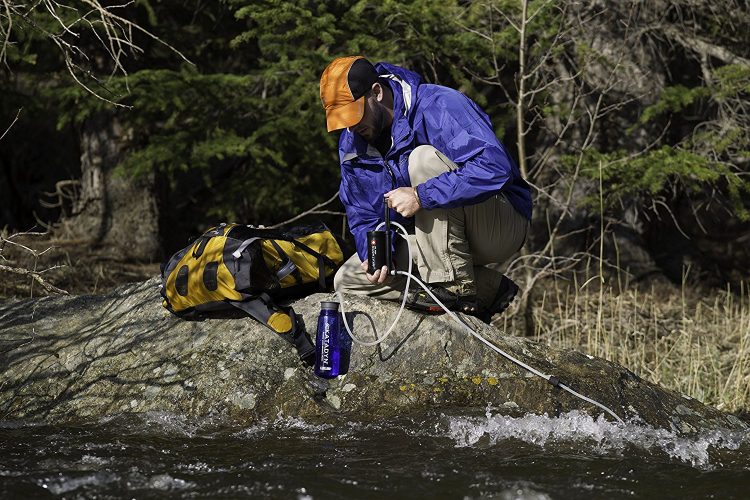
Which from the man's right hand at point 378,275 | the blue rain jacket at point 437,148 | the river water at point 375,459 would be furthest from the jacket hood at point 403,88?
the river water at point 375,459

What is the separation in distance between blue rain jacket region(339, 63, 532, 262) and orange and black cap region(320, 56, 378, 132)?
0.16 m

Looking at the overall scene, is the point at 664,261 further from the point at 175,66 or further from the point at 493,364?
the point at 493,364

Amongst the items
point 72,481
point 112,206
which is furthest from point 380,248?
point 112,206

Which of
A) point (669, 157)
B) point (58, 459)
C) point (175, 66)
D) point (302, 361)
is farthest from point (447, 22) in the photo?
point (58, 459)

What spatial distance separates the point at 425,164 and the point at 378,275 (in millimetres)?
618

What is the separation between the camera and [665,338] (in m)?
7.30

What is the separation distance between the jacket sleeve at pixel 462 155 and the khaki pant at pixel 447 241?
0.09 m

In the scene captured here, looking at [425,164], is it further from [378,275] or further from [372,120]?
[378,275]

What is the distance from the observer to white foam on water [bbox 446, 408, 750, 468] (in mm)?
4055

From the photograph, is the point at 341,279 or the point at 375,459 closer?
the point at 375,459

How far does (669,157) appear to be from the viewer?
7.24 metres

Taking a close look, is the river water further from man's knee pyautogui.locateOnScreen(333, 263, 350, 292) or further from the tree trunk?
the tree trunk

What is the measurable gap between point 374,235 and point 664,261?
7.09m

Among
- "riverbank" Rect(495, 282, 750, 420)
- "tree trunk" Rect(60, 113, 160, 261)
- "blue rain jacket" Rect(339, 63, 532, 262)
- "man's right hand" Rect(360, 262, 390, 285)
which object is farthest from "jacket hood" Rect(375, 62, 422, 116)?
"tree trunk" Rect(60, 113, 160, 261)
